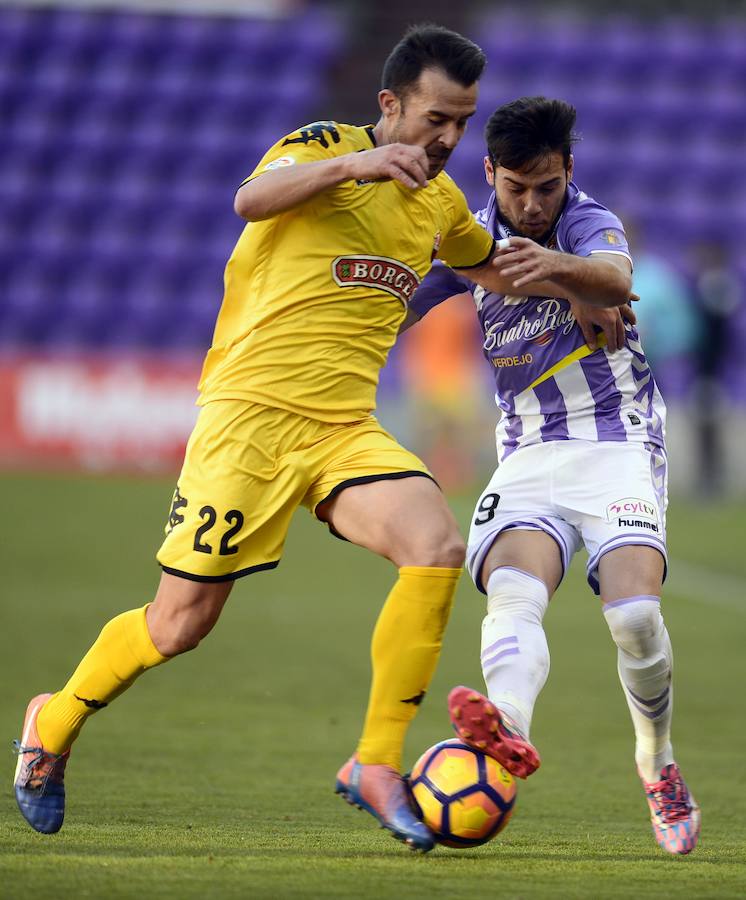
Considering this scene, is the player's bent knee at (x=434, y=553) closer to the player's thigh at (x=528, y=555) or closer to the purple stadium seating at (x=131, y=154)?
the player's thigh at (x=528, y=555)

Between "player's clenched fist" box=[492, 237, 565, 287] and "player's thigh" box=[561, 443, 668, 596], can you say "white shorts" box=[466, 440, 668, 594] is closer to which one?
"player's thigh" box=[561, 443, 668, 596]

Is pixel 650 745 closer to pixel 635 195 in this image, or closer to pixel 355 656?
pixel 355 656

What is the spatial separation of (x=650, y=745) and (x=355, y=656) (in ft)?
11.5

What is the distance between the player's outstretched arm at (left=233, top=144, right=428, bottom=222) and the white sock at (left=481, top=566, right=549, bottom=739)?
1.19 meters

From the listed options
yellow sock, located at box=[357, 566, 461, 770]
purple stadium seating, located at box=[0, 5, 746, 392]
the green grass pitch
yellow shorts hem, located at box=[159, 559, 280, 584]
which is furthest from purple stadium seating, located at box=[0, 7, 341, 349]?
yellow sock, located at box=[357, 566, 461, 770]

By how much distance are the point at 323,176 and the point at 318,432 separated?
0.74 metres

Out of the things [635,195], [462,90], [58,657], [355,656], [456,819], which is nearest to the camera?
[456,819]

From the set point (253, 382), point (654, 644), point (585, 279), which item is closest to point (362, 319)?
point (253, 382)

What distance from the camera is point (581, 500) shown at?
14.9 feet

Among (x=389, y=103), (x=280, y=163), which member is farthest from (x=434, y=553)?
(x=389, y=103)

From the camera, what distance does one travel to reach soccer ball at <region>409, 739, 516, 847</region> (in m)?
3.87

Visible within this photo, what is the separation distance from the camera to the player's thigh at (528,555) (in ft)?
14.5

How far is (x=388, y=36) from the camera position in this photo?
21016 millimetres

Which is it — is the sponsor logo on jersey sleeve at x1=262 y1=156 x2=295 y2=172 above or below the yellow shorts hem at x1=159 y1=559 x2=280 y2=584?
above
